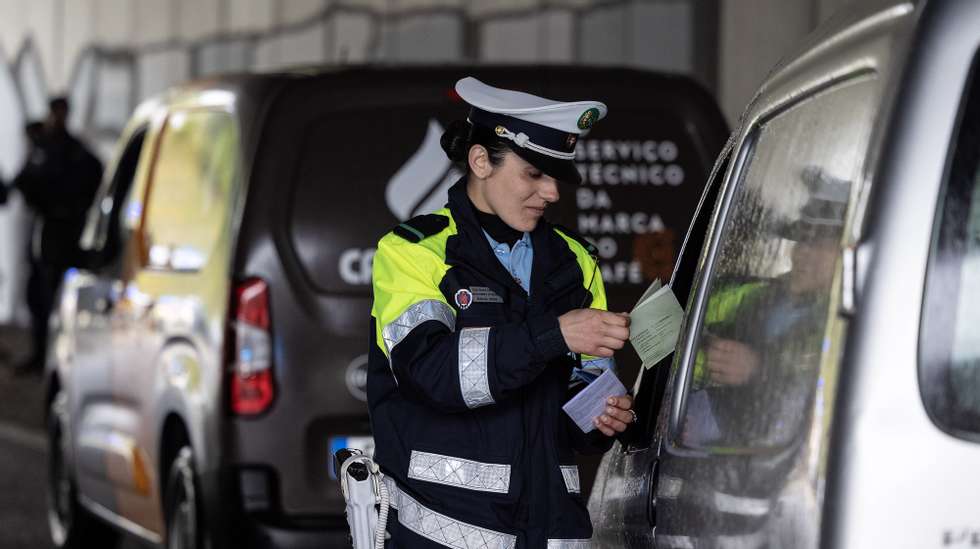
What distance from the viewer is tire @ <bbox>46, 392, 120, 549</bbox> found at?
8.74 metres

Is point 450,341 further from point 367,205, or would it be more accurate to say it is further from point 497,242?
point 367,205

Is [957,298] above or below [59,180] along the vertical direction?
above

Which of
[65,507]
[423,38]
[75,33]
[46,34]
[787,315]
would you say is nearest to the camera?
[787,315]

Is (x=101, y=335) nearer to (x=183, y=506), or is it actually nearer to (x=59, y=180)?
(x=183, y=506)

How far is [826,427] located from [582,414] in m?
1.45

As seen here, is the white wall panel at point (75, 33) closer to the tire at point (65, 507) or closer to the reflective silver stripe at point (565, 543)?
the tire at point (65, 507)

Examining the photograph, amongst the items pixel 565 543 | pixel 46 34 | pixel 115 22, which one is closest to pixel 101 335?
pixel 565 543

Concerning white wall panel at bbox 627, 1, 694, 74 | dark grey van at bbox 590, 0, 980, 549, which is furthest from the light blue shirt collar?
white wall panel at bbox 627, 1, 694, 74

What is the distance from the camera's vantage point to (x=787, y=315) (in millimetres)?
2764

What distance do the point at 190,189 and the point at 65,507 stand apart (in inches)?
92.5

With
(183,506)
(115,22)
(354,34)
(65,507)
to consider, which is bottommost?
(65,507)

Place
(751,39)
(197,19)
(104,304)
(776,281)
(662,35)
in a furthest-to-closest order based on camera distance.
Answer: (197,19), (662,35), (751,39), (104,304), (776,281)

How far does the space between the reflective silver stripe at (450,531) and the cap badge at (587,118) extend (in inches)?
30.1

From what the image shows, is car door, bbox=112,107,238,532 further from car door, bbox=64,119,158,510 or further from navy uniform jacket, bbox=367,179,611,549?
navy uniform jacket, bbox=367,179,611,549
